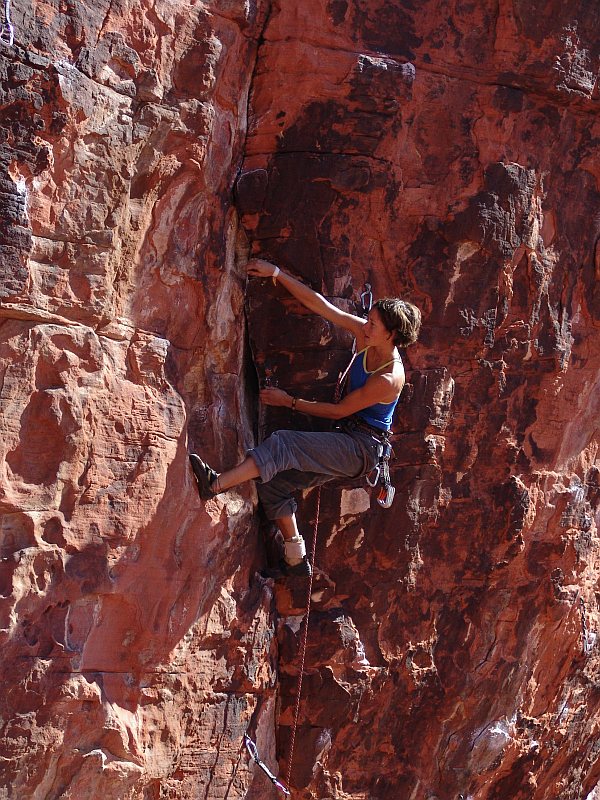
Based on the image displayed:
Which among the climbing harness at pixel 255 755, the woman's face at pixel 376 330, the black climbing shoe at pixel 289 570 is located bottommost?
→ the climbing harness at pixel 255 755

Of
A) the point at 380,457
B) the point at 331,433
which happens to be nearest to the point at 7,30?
the point at 331,433

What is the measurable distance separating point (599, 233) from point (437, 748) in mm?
3206

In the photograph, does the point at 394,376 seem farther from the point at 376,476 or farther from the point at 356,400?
the point at 376,476

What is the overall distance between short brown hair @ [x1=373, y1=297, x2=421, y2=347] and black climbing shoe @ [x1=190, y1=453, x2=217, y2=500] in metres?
1.14

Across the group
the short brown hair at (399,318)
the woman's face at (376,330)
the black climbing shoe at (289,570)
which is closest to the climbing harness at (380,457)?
the woman's face at (376,330)

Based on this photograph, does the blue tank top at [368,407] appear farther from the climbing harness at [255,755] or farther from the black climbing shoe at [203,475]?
the climbing harness at [255,755]

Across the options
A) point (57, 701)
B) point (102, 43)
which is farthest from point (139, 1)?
point (57, 701)

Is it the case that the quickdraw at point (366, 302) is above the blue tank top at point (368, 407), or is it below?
above

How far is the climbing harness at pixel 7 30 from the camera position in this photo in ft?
14.9

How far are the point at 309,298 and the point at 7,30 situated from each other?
6.35 ft

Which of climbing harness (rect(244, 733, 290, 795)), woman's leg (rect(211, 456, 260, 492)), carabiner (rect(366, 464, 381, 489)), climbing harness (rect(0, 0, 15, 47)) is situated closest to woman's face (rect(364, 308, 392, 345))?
carabiner (rect(366, 464, 381, 489))

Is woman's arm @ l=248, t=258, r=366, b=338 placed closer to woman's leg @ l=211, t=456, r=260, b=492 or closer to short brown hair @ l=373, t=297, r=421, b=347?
short brown hair @ l=373, t=297, r=421, b=347

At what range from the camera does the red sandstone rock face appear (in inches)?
193

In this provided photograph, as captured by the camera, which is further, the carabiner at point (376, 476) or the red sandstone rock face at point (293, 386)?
the carabiner at point (376, 476)
